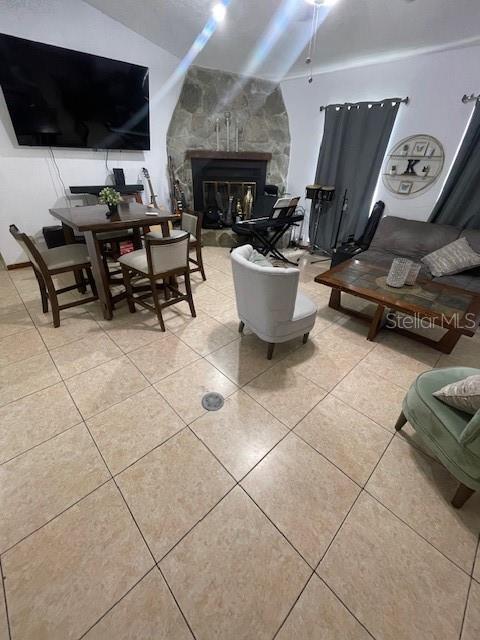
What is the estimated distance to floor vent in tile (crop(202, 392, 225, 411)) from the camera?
166 cm

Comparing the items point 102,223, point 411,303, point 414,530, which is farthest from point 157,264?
point 414,530

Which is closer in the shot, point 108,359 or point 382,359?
point 108,359

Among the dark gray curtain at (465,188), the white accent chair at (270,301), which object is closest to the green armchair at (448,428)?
the white accent chair at (270,301)

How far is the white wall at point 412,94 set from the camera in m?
2.80

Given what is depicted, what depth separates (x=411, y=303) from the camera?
6.80 ft

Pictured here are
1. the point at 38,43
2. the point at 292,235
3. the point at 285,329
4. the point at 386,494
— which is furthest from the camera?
the point at 292,235

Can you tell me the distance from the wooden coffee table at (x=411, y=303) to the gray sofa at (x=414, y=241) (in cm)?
47

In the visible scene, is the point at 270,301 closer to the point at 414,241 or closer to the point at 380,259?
the point at 380,259

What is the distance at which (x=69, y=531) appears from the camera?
110 cm

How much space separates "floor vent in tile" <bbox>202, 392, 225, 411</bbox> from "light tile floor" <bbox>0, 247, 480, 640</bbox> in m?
0.04

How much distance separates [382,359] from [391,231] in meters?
2.03

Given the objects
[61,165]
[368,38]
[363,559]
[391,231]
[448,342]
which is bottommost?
[363,559]

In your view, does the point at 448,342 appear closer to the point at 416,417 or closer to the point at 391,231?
the point at 416,417

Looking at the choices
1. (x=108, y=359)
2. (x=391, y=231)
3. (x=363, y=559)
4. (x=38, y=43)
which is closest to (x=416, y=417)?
(x=363, y=559)
